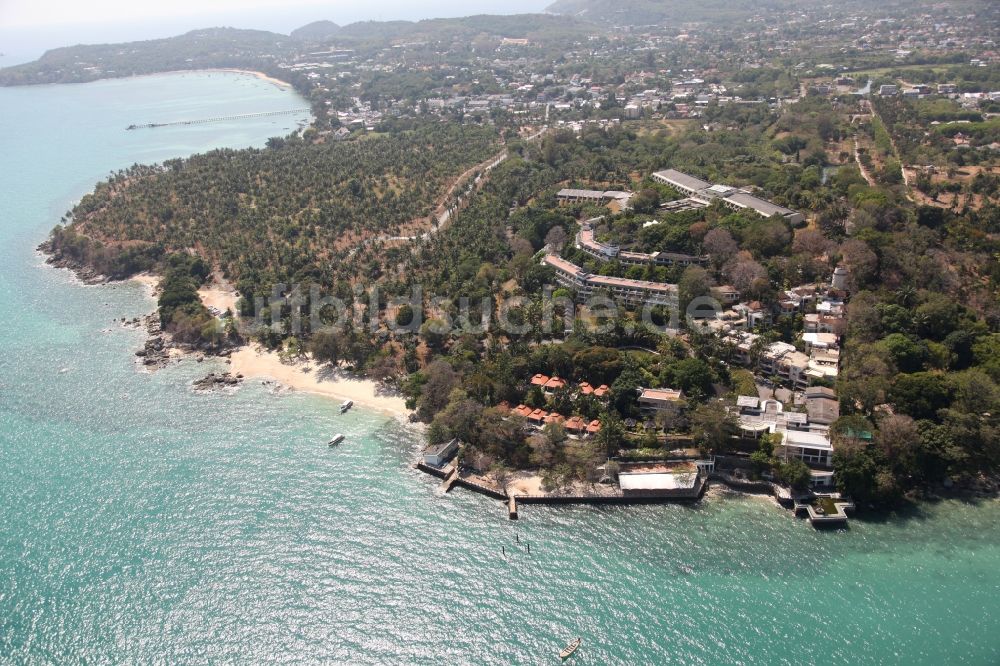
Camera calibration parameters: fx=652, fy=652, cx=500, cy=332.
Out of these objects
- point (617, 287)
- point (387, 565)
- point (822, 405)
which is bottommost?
point (387, 565)

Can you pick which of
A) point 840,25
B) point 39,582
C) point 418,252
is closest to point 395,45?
point 840,25

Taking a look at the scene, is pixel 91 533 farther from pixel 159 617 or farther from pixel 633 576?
pixel 633 576

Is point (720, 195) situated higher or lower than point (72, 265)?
higher

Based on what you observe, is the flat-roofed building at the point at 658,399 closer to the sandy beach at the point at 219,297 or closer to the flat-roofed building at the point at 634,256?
the flat-roofed building at the point at 634,256

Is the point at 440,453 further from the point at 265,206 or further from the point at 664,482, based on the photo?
the point at 265,206

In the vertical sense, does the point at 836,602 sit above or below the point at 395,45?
below

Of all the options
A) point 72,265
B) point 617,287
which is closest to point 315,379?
point 617,287
